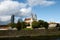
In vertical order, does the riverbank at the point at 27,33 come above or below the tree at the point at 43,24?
below

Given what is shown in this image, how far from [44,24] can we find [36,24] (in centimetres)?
433

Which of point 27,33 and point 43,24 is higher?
point 43,24

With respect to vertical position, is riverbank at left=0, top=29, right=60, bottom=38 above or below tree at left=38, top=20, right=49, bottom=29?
below

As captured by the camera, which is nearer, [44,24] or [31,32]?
[31,32]

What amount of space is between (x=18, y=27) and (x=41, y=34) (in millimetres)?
18719

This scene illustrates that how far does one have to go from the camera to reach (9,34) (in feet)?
207

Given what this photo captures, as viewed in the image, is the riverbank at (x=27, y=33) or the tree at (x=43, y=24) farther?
the tree at (x=43, y=24)

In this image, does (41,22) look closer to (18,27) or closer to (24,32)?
(18,27)

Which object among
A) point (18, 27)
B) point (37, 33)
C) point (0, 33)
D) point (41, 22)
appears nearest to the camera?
point (0, 33)

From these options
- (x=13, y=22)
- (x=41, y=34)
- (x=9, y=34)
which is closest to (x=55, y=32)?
(x=41, y=34)

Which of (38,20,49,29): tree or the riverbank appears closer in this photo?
the riverbank

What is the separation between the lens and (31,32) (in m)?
65.6

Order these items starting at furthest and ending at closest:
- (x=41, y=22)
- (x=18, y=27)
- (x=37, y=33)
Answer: (x=41, y=22) < (x=18, y=27) < (x=37, y=33)

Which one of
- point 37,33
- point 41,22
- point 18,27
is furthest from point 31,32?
point 41,22
